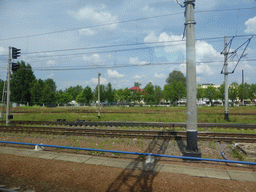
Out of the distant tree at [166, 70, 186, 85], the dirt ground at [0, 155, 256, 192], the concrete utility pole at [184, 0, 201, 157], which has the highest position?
the distant tree at [166, 70, 186, 85]

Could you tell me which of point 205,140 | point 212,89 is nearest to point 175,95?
point 212,89

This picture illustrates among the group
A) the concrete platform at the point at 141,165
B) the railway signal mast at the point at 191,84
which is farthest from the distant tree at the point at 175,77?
the concrete platform at the point at 141,165

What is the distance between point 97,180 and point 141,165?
1.87 metres

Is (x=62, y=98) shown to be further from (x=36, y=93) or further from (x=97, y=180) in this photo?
(x=97, y=180)

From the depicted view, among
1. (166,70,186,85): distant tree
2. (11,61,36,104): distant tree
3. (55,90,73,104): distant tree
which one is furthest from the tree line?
(166,70,186,85): distant tree

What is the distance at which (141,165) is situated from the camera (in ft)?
20.7

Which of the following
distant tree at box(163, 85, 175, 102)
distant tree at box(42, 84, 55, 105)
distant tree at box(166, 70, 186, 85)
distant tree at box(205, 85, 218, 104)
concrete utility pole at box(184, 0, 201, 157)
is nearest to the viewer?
concrete utility pole at box(184, 0, 201, 157)

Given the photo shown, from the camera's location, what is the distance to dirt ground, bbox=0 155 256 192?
15.4 ft

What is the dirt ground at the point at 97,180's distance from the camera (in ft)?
15.4

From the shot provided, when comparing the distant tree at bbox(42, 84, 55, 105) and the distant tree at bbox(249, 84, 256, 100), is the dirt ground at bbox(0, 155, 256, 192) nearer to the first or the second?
the distant tree at bbox(42, 84, 55, 105)

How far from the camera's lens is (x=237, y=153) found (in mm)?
7570

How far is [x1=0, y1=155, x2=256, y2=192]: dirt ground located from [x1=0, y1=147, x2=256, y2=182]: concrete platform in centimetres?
32

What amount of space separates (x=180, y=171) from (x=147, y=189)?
1.69 metres

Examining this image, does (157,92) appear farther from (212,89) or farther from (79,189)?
(79,189)
